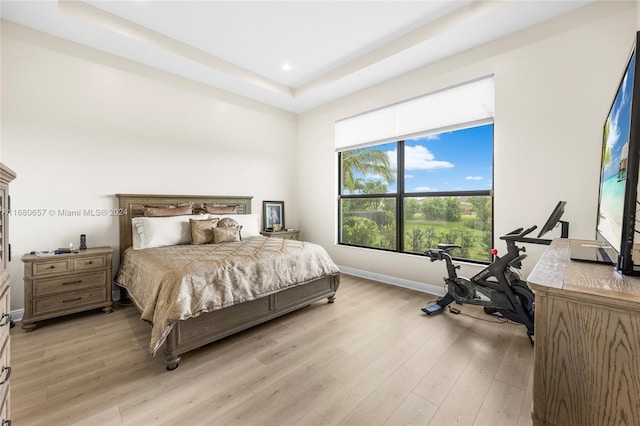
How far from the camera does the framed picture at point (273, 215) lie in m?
4.86

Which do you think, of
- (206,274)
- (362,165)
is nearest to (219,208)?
(206,274)

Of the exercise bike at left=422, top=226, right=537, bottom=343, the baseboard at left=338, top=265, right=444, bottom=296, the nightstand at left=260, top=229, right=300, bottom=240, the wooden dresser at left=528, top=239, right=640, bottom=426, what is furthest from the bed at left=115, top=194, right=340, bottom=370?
the wooden dresser at left=528, top=239, right=640, bottom=426

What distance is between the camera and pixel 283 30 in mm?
3027

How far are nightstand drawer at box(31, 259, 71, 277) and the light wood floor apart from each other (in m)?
0.53

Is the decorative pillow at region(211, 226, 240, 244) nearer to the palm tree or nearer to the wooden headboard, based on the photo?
the wooden headboard

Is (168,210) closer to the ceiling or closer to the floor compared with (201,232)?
closer to the ceiling

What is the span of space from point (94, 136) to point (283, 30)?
2566mm

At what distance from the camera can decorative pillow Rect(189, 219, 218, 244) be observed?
10.8 feet

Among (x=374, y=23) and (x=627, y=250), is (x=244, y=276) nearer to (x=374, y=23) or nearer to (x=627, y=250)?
(x=627, y=250)

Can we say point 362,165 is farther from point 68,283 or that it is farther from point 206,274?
point 68,283

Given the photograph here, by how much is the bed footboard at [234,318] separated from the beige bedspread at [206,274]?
0.10m

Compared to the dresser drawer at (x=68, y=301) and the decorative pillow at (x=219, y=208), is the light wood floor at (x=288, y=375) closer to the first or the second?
the dresser drawer at (x=68, y=301)

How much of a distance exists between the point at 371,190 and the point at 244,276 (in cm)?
266

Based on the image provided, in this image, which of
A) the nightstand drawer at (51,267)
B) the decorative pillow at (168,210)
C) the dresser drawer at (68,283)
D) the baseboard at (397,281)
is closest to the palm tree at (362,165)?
the baseboard at (397,281)
